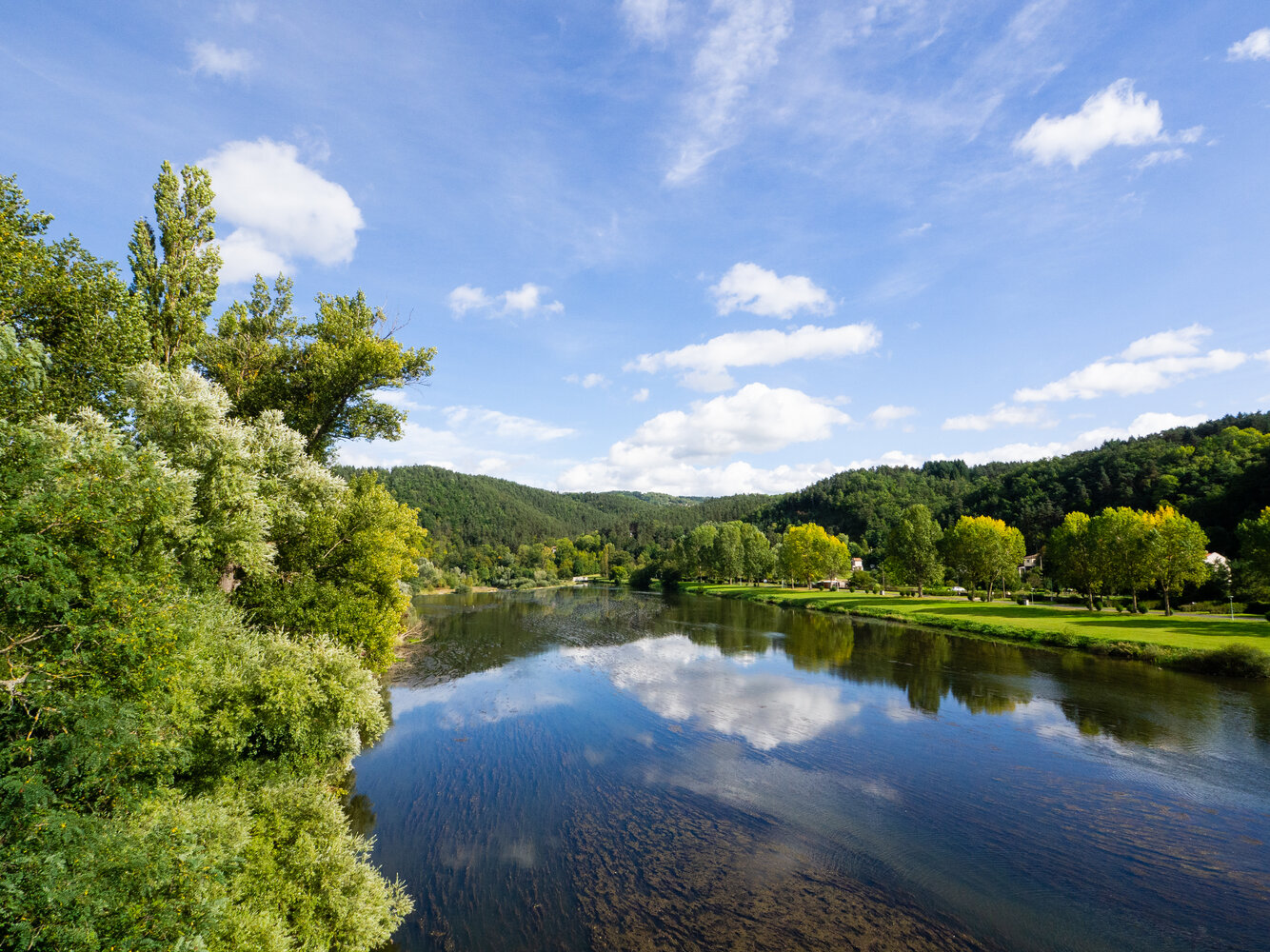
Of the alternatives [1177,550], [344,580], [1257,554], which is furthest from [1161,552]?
[344,580]

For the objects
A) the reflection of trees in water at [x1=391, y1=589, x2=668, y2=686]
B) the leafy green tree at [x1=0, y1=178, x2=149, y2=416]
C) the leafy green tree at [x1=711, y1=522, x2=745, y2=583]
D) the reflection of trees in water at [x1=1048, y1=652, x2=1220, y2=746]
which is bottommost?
the reflection of trees in water at [x1=391, y1=589, x2=668, y2=686]

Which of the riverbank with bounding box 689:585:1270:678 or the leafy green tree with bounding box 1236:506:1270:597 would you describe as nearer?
the riverbank with bounding box 689:585:1270:678

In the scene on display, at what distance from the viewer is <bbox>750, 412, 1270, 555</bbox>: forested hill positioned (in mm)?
75562

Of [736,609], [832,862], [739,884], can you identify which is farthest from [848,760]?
[736,609]

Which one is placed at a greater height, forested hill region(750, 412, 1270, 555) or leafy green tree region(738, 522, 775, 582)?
forested hill region(750, 412, 1270, 555)

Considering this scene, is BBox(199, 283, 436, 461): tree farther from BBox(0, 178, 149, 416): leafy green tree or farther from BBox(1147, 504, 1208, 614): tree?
BBox(1147, 504, 1208, 614): tree

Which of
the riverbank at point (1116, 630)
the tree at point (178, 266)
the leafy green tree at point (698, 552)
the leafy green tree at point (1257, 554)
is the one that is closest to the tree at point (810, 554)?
the leafy green tree at point (698, 552)

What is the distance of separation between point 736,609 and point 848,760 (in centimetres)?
5495

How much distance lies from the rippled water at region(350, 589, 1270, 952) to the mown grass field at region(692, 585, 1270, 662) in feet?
19.9

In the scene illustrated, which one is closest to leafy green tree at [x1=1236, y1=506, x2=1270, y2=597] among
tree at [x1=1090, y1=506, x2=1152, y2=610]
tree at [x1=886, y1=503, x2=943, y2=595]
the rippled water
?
tree at [x1=1090, y1=506, x2=1152, y2=610]

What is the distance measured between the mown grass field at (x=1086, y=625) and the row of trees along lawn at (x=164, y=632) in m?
50.4

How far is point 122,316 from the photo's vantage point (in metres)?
13.9

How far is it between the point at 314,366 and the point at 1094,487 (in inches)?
5326

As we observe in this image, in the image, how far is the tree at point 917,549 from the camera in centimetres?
7750
